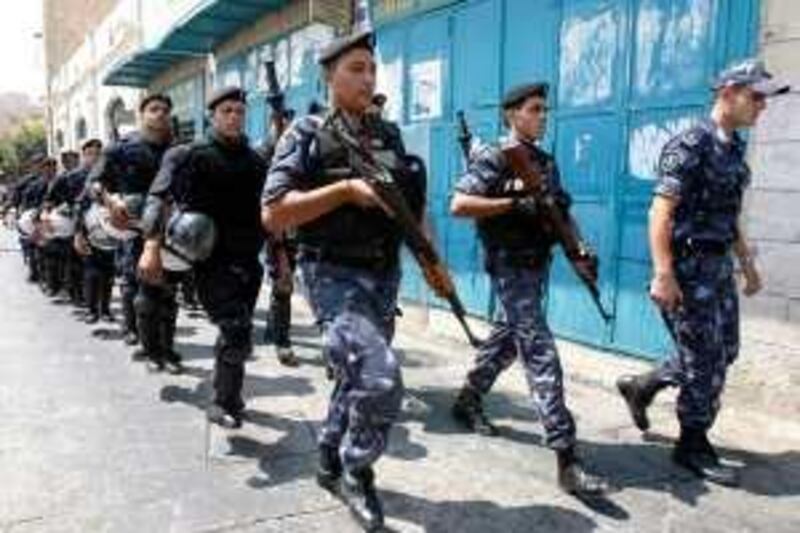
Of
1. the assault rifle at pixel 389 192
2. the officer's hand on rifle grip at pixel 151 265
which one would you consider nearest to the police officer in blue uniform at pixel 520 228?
the assault rifle at pixel 389 192

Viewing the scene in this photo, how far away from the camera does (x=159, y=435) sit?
5.53 metres

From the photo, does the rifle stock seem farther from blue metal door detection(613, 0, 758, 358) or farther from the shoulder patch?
blue metal door detection(613, 0, 758, 358)

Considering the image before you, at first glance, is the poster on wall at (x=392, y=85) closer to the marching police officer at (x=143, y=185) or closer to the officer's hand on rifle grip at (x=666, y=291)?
the marching police officer at (x=143, y=185)

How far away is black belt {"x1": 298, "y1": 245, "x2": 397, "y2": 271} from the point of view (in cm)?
402

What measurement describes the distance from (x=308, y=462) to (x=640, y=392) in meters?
→ 1.75

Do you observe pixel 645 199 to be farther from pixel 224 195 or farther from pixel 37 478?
pixel 37 478

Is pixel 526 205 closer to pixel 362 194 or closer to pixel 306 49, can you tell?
pixel 362 194

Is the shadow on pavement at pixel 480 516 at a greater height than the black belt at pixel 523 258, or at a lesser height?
lesser

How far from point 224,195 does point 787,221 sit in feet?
10.3

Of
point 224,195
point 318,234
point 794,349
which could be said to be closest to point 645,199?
point 794,349

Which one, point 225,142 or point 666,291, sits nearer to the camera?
point 666,291

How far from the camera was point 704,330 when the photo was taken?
464 cm

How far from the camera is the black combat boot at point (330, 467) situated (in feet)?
14.7

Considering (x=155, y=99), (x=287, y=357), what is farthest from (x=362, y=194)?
(x=287, y=357)
